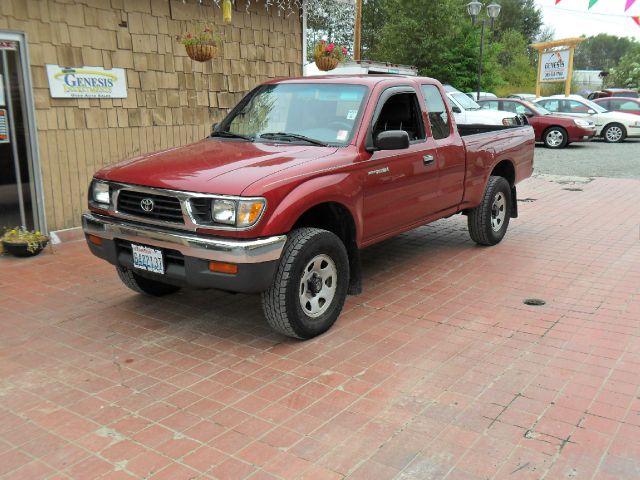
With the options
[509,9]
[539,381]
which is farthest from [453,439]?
[509,9]

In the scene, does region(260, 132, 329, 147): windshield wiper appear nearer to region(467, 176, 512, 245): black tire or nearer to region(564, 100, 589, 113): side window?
region(467, 176, 512, 245): black tire

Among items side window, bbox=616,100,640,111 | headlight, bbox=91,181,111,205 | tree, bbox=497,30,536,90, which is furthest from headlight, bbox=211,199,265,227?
tree, bbox=497,30,536,90

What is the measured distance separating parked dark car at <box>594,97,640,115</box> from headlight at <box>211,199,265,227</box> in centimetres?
2127

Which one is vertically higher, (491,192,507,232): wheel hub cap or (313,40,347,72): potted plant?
(313,40,347,72): potted plant

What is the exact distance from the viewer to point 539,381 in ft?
13.0

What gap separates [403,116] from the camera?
19.1 feet

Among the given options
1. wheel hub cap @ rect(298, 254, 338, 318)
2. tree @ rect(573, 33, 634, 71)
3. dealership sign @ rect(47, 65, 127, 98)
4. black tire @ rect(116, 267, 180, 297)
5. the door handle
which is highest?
tree @ rect(573, 33, 634, 71)

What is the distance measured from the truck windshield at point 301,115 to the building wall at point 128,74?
2698mm

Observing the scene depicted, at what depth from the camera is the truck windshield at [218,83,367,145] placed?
513 centimetres

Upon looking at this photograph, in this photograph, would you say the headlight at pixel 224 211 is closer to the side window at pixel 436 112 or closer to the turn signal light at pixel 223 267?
the turn signal light at pixel 223 267

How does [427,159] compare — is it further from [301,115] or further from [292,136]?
[292,136]

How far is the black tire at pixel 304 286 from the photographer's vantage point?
427 centimetres

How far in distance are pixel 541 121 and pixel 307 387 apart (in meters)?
17.8

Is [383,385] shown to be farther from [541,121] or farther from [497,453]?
[541,121]
